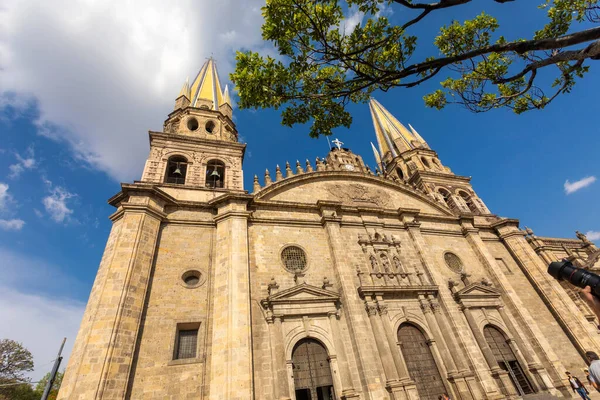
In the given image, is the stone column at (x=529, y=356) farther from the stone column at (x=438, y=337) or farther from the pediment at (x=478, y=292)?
the stone column at (x=438, y=337)

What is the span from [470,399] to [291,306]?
8.87 metres

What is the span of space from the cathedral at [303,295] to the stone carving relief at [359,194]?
10cm

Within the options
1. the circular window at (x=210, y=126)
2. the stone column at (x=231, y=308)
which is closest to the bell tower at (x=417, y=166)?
the circular window at (x=210, y=126)

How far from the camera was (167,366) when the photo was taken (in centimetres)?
1041

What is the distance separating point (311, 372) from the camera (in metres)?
11.8

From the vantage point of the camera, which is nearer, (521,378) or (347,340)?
(347,340)

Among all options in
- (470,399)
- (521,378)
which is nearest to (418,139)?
(521,378)

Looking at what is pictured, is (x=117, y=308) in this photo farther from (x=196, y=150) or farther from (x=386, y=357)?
(x=386, y=357)

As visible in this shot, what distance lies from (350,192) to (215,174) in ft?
29.1

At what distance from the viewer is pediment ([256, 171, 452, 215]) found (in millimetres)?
17625

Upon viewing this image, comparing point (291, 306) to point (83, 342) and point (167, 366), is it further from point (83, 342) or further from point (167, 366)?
point (83, 342)

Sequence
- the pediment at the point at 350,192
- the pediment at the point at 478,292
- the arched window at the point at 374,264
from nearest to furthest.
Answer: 1. the arched window at the point at 374,264
2. the pediment at the point at 478,292
3. the pediment at the point at 350,192

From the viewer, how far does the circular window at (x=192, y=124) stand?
20234 millimetres

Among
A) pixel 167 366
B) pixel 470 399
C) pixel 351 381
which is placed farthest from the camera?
pixel 470 399
